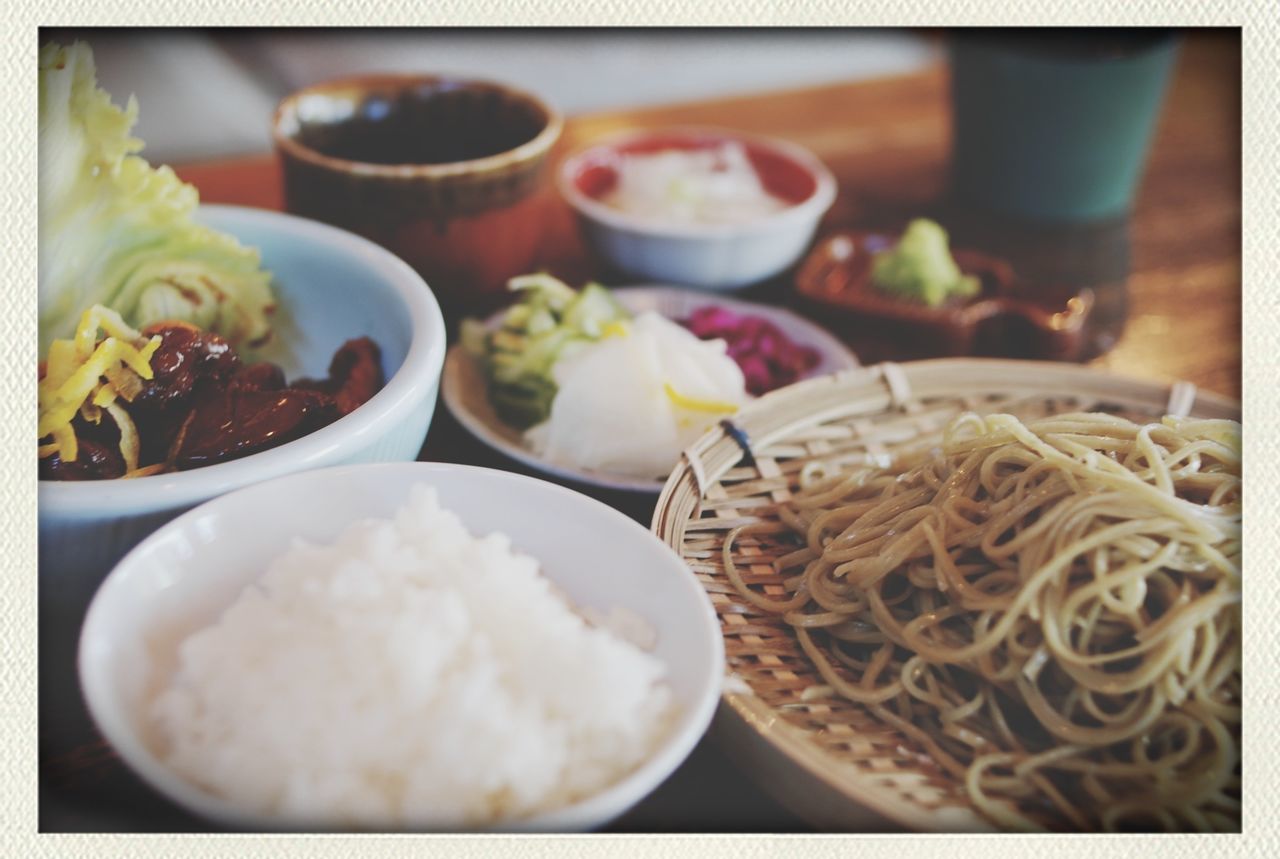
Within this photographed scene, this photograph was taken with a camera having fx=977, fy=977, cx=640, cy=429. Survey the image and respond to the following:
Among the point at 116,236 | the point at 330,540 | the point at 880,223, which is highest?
the point at 116,236

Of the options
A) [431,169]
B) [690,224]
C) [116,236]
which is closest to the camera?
[116,236]

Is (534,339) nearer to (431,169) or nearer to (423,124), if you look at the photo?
(431,169)

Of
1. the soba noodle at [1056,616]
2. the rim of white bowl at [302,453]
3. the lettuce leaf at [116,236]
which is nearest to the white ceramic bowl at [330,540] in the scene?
the rim of white bowl at [302,453]

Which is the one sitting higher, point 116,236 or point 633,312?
point 116,236

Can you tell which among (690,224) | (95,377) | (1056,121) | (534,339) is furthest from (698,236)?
(95,377)

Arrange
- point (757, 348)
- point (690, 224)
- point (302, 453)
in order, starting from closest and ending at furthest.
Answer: point (302, 453) → point (757, 348) → point (690, 224)

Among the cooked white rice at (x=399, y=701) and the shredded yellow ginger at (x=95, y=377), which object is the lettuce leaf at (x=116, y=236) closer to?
the shredded yellow ginger at (x=95, y=377)
